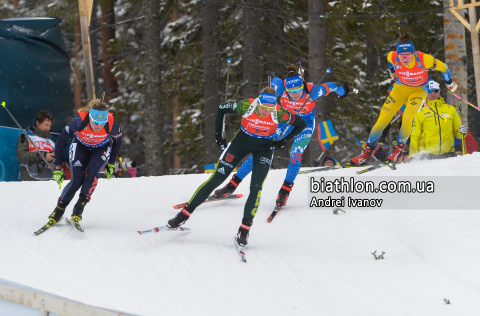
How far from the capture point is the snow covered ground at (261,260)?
13.2ft

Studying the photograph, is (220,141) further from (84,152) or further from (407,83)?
(407,83)

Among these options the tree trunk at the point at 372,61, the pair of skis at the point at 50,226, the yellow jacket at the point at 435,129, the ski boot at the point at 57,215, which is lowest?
the pair of skis at the point at 50,226

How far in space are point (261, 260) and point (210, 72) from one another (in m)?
9.29

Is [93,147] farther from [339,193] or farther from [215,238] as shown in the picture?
[339,193]

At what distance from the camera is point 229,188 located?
7.04 meters

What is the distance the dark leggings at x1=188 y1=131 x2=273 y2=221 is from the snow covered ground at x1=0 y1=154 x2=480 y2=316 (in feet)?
1.74

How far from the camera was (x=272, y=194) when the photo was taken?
7.93 metres

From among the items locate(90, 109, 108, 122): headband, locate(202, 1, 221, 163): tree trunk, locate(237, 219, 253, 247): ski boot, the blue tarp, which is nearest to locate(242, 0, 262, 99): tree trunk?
locate(202, 1, 221, 163): tree trunk

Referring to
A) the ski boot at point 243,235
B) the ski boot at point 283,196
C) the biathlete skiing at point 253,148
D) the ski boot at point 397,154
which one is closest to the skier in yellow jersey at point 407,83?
the ski boot at point 397,154

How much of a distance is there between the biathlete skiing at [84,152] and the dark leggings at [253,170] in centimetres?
136

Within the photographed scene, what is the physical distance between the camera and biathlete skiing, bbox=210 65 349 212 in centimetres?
684

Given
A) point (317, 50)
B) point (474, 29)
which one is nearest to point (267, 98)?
point (474, 29)

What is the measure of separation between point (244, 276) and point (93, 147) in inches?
103

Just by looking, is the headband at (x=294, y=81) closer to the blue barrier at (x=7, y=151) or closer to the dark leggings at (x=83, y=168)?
the dark leggings at (x=83, y=168)
